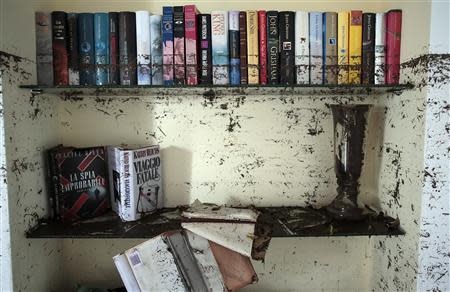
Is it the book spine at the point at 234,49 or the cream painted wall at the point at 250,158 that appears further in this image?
the cream painted wall at the point at 250,158

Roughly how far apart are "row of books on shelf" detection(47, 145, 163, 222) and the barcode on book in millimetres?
150

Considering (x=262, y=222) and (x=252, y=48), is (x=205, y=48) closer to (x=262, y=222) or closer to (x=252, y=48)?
(x=252, y=48)

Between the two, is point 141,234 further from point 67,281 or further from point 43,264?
point 67,281

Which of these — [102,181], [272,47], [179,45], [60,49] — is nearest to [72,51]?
[60,49]

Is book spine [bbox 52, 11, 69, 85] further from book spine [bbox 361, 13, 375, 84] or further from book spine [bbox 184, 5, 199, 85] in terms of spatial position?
book spine [bbox 361, 13, 375, 84]

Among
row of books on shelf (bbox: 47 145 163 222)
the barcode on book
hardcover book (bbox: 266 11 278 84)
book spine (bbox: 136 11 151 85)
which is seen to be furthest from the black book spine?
the barcode on book

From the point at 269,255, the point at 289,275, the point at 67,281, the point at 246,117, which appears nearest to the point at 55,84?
the point at 246,117

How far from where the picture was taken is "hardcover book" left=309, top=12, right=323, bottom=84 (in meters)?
1.12

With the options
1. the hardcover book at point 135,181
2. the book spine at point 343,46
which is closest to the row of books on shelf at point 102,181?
the hardcover book at point 135,181

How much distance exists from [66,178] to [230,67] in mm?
752

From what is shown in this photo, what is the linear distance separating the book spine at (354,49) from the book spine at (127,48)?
0.78m

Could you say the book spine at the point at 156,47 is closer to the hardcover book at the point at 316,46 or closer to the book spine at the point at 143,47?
the book spine at the point at 143,47

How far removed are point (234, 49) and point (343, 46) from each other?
15.6 inches

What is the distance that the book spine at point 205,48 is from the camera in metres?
1.11
